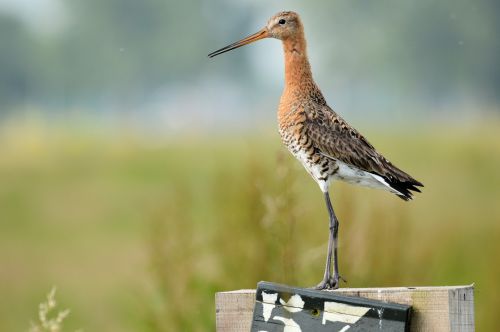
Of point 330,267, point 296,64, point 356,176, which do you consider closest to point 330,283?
point 330,267

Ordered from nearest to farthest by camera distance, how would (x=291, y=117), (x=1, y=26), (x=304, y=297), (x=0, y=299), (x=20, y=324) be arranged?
(x=304, y=297), (x=291, y=117), (x=20, y=324), (x=0, y=299), (x=1, y=26)

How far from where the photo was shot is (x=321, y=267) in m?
7.19

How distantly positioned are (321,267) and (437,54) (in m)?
42.9

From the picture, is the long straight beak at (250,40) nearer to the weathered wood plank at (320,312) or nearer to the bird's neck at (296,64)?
the bird's neck at (296,64)

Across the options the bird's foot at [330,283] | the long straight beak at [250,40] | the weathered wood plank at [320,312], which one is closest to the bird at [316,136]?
the long straight beak at [250,40]

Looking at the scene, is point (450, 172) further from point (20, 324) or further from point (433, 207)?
point (20, 324)

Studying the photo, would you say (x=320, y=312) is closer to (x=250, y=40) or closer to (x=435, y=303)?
(x=435, y=303)

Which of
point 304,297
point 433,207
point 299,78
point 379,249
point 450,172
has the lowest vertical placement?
point 304,297

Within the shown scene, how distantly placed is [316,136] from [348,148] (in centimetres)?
16

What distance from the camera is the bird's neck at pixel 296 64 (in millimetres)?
4992

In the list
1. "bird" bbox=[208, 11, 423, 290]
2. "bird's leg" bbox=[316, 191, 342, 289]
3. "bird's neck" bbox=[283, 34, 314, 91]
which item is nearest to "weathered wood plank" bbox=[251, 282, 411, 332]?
"bird's leg" bbox=[316, 191, 342, 289]

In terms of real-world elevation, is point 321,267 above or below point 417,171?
below

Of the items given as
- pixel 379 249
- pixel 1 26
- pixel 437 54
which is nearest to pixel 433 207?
pixel 379 249

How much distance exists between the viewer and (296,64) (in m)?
4.99
